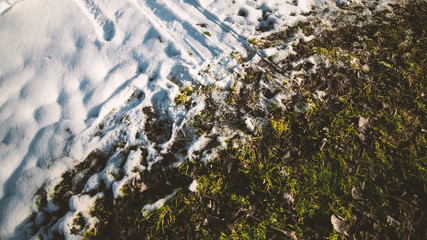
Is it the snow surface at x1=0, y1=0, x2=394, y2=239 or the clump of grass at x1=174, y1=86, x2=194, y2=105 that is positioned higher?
the snow surface at x1=0, y1=0, x2=394, y2=239

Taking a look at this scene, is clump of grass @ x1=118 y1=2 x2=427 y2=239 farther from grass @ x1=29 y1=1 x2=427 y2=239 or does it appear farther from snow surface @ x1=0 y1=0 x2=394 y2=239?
snow surface @ x1=0 y1=0 x2=394 y2=239

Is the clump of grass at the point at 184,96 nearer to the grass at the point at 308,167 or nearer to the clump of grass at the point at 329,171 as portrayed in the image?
the grass at the point at 308,167

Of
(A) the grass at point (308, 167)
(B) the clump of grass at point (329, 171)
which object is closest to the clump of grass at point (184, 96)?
(A) the grass at point (308, 167)

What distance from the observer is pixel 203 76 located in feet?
7.18

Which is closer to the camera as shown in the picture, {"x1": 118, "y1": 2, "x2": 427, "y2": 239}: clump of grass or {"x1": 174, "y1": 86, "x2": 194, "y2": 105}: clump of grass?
{"x1": 118, "y1": 2, "x2": 427, "y2": 239}: clump of grass

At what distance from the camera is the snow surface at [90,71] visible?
1758 millimetres

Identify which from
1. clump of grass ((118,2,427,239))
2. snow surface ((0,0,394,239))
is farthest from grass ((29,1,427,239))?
snow surface ((0,0,394,239))

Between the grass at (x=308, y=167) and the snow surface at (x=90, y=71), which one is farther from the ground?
the snow surface at (x=90, y=71)

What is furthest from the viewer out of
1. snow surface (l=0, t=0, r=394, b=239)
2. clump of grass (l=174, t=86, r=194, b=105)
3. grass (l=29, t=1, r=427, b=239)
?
clump of grass (l=174, t=86, r=194, b=105)

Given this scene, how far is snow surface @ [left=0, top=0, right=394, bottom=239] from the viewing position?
1758 millimetres

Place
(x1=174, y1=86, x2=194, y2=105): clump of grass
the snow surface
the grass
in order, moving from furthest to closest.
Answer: (x1=174, y1=86, x2=194, y2=105): clump of grass, the snow surface, the grass

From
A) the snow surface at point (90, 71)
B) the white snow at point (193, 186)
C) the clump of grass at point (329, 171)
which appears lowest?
the clump of grass at point (329, 171)

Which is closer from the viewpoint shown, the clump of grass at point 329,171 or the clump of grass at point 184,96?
the clump of grass at point 329,171

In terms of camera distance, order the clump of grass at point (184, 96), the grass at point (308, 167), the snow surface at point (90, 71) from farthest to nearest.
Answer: the clump of grass at point (184, 96) < the snow surface at point (90, 71) < the grass at point (308, 167)
